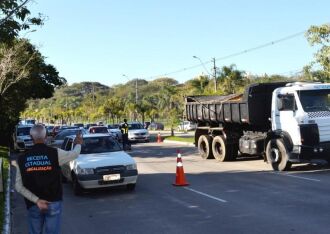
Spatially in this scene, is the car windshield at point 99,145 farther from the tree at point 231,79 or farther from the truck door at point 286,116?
the tree at point 231,79

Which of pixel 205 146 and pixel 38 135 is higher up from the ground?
pixel 38 135

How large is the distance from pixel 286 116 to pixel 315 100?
1.01m

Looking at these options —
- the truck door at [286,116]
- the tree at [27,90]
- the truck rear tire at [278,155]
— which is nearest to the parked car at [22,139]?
the tree at [27,90]

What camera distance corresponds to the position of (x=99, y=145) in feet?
47.1

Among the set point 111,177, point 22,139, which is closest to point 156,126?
point 22,139

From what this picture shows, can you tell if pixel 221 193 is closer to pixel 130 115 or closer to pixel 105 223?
pixel 105 223

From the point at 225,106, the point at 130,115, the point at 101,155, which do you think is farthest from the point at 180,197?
the point at 130,115

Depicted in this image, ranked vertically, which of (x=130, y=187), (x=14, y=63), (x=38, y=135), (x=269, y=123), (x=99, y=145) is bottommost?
(x=130, y=187)

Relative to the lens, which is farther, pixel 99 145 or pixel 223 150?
pixel 223 150

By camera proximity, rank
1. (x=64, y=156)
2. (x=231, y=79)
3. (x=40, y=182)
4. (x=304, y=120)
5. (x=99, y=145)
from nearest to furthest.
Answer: (x=40, y=182) < (x=64, y=156) < (x=99, y=145) < (x=304, y=120) < (x=231, y=79)

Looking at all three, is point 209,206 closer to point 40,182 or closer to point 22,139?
point 40,182

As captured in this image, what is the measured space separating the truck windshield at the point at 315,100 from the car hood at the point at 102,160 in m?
6.07

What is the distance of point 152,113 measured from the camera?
8975 cm

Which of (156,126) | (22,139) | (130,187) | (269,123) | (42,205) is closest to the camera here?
(42,205)
